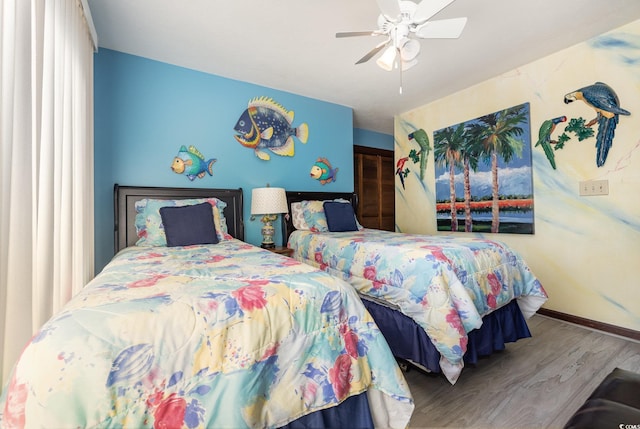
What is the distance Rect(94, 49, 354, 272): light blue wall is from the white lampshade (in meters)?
0.23

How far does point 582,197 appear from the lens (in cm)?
242

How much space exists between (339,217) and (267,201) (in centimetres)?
85

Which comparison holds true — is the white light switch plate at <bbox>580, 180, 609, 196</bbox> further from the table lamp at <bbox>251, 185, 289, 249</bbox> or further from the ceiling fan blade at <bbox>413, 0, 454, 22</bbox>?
the table lamp at <bbox>251, 185, 289, 249</bbox>

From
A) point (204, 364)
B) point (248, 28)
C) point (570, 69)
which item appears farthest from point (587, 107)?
point (204, 364)

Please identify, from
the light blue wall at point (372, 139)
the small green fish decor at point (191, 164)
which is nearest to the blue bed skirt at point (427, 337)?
the small green fish decor at point (191, 164)

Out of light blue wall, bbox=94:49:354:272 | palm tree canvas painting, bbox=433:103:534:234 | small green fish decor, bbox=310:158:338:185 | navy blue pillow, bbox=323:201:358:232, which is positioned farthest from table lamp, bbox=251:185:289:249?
palm tree canvas painting, bbox=433:103:534:234

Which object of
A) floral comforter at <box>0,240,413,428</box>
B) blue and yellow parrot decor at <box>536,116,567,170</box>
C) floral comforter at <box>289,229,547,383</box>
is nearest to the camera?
floral comforter at <box>0,240,413,428</box>

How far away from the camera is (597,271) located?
235cm

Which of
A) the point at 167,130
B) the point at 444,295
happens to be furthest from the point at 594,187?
the point at 167,130

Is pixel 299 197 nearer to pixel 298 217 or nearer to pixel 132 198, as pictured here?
pixel 298 217

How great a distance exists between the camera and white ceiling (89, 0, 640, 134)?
193 cm

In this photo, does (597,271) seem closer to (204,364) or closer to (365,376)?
(365,376)

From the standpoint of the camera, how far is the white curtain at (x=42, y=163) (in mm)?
900

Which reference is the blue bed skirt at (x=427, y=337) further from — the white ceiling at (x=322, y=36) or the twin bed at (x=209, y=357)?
the white ceiling at (x=322, y=36)
